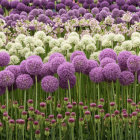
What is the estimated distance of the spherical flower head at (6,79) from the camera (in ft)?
10.8

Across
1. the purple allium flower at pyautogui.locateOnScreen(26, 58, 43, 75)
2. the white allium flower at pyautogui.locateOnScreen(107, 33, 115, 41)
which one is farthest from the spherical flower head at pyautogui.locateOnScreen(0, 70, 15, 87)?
the white allium flower at pyautogui.locateOnScreen(107, 33, 115, 41)

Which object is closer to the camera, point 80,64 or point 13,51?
point 80,64

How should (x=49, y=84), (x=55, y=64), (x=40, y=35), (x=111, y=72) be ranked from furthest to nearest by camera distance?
(x=40, y=35)
(x=55, y=64)
(x=49, y=84)
(x=111, y=72)

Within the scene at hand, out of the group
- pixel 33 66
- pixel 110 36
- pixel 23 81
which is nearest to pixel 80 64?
pixel 33 66

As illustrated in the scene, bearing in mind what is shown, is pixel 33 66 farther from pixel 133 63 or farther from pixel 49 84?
pixel 133 63

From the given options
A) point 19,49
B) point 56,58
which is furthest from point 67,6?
point 56,58

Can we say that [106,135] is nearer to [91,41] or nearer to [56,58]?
[56,58]

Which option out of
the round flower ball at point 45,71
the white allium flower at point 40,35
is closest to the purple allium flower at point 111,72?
the round flower ball at point 45,71

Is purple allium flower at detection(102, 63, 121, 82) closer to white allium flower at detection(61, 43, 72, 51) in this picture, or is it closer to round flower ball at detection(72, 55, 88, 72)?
round flower ball at detection(72, 55, 88, 72)

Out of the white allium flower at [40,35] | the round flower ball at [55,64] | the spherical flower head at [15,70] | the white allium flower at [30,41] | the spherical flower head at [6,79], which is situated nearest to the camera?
the spherical flower head at [6,79]

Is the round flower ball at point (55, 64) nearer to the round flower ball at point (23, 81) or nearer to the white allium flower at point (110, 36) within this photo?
the round flower ball at point (23, 81)

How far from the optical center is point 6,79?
329 cm

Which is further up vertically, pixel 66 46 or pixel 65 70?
pixel 66 46

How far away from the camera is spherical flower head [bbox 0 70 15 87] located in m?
3.28
